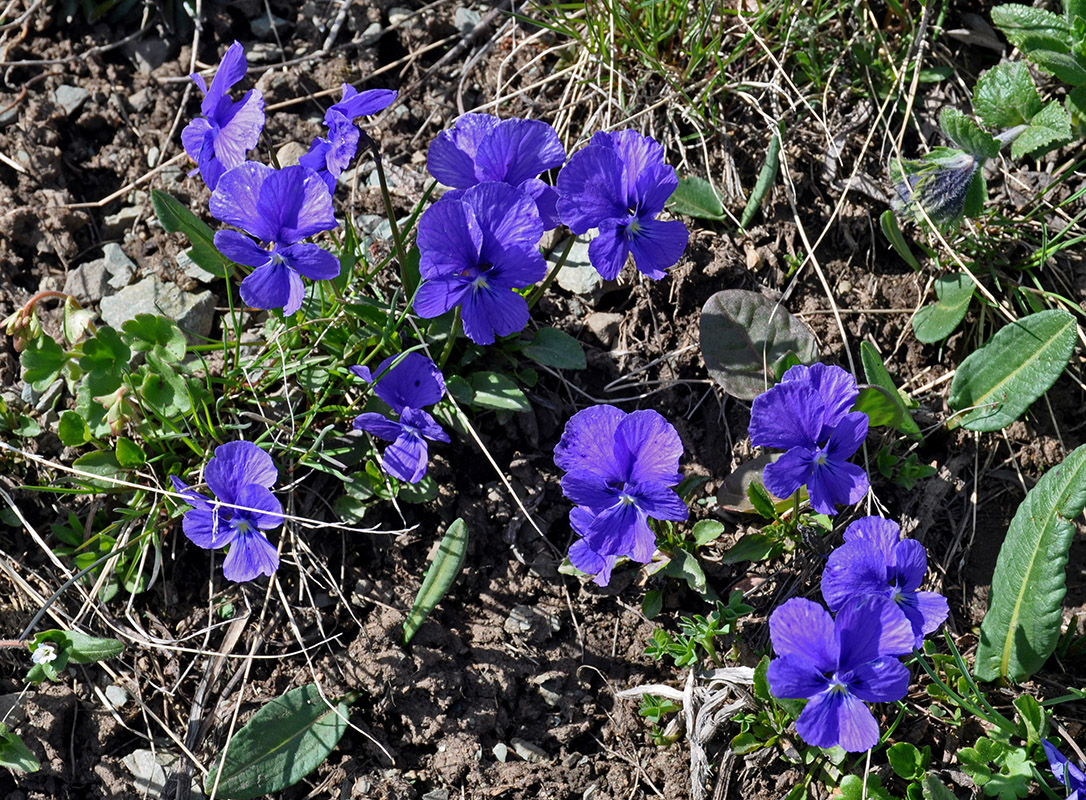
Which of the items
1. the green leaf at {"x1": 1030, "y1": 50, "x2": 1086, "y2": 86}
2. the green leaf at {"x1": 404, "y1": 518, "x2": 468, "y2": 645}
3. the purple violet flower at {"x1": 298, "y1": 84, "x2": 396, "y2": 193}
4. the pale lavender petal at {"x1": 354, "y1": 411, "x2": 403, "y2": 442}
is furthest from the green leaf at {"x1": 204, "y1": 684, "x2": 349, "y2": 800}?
the green leaf at {"x1": 1030, "y1": 50, "x2": 1086, "y2": 86}

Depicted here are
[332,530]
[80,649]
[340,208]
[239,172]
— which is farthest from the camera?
[340,208]

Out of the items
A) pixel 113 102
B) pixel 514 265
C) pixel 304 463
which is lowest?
pixel 304 463

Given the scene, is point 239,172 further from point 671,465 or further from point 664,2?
point 664,2

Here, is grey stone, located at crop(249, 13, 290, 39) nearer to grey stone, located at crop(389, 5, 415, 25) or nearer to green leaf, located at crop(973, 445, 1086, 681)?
grey stone, located at crop(389, 5, 415, 25)

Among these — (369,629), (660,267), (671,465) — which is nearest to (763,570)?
(671,465)

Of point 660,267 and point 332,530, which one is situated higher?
point 660,267

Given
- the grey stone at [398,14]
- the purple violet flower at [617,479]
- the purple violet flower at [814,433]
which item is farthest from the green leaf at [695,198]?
the grey stone at [398,14]

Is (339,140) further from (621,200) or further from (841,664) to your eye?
(841,664)

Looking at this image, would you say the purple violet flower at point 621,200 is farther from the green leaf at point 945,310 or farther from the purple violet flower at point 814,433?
the green leaf at point 945,310

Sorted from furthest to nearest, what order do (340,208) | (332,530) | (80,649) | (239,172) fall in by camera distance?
(340,208) < (332,530) < (80,649) < (239,172)
